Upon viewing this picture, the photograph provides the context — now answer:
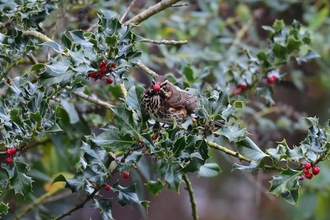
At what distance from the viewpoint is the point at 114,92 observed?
272 cm

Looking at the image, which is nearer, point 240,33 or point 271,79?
point 271,79

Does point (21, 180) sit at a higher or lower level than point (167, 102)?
lower

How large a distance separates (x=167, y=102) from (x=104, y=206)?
460mm

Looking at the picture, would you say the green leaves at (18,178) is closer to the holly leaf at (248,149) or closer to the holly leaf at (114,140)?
the holly leaf at (114,140)

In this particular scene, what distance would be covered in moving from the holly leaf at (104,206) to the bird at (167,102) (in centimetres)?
34

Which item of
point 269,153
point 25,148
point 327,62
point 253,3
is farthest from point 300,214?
point 25,148

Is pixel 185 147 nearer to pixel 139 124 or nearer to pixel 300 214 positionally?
pixel 139 124

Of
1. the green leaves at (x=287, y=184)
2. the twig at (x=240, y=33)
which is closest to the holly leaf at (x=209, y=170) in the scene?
the green leaves at (x=287, y=184)

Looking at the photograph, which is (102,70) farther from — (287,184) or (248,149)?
(287,184)

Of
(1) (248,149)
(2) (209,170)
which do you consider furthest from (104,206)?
(1) (248,149)

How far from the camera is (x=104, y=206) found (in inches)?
76.6

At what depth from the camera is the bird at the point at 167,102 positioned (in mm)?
2010

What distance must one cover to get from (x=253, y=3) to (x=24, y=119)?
3.21 meters

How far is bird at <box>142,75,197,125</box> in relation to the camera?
2.01 metres
